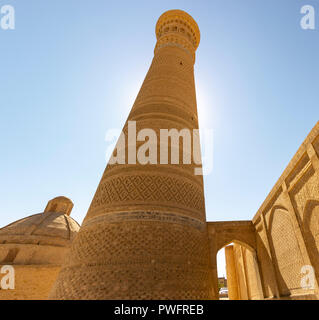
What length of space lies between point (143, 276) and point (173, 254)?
68 cm

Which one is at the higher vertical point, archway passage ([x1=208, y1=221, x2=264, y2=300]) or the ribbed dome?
the ribbed dome

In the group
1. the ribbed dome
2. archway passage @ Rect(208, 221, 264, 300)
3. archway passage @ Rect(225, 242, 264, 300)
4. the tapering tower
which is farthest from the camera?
the ribbed dome

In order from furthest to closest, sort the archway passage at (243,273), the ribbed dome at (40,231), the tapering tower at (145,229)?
the ribbed dome at (40,231), the archway passage at (243,273), the tapering tower at (145,229)

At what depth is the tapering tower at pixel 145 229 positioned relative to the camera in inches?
151

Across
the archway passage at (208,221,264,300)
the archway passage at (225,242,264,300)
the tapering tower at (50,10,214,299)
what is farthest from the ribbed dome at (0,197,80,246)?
the archway passage at (208,221,264,300)

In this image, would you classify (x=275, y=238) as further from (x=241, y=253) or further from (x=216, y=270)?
(x=241, y=253)

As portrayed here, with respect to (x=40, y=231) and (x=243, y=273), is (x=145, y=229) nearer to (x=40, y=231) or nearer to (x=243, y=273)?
(x=243, y=273)

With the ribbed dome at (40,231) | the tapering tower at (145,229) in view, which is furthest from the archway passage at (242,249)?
the ribbed dome at (40,231)

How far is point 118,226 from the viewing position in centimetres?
443

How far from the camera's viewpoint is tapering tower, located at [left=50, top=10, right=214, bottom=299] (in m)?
3.83

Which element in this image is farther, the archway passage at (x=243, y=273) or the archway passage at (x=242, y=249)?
the archway passage at (x=243, y=273)

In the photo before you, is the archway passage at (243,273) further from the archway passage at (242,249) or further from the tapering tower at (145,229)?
the tapering tower at (145,229)

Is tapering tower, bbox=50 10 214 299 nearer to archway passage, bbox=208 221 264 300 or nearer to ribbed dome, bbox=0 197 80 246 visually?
archway passage, bbox=208 221 264 300
